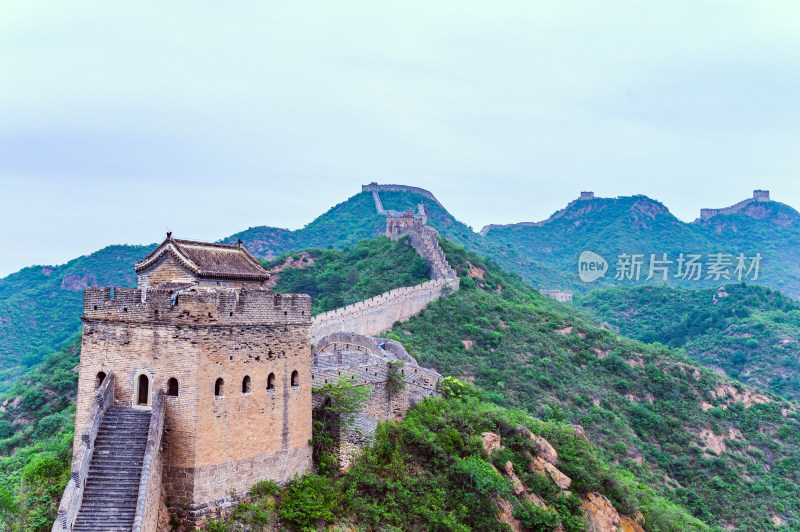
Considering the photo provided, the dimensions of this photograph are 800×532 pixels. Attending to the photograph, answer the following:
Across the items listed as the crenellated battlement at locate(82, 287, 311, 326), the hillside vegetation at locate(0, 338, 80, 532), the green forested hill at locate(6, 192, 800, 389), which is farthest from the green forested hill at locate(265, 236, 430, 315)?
the crenellated battlement at locate(82, 287, 311, 326)

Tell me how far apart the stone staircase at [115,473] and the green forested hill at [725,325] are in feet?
189

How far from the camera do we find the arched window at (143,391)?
14.0 meters

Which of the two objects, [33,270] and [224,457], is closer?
[224,457]

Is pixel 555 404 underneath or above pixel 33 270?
underneath

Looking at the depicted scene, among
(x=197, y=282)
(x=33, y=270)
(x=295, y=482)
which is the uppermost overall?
(x=33, y=270)

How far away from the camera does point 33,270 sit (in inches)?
3327

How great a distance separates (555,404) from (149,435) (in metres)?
31.1

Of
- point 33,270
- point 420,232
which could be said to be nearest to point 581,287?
point 420,232

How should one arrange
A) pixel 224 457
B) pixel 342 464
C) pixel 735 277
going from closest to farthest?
pixel 224 457
pixel 342 464
pixel 735 277

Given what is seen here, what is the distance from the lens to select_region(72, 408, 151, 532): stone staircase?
12344 mm

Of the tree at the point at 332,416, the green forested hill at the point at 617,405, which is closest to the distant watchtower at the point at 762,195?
the green forested hill at the point at 617,405

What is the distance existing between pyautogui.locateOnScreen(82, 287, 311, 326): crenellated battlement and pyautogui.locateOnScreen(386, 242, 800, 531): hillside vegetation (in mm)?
23140

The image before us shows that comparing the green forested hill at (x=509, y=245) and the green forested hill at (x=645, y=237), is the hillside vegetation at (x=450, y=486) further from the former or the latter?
the green forested hill at (x=645, y=237)

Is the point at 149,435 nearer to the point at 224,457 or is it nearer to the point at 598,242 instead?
the point at 224,457
